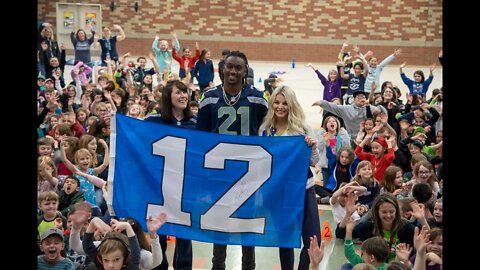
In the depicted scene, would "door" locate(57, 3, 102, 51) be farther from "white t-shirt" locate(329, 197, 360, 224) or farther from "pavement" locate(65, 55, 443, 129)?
"white t-shirt" locate(329, 197, 360, 224)

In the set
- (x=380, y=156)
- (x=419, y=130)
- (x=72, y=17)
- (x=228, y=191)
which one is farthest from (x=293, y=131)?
(x=72, y=17)

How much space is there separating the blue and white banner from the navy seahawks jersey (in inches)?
20.3

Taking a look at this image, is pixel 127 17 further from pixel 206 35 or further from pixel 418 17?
pixel 418 17

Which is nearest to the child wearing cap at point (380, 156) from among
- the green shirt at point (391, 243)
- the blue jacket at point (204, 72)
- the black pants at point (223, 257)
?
the green shirt at point (391, 243)

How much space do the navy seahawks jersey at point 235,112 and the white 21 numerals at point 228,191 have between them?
1.81 ft

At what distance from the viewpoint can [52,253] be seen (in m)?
5.23

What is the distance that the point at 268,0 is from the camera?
1231 inches

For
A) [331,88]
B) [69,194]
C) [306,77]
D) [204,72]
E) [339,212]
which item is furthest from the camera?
[306,77]

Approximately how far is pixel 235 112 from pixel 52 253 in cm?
171

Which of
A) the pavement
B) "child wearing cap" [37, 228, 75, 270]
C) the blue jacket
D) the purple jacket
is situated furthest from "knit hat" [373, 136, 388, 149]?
the blue jacket

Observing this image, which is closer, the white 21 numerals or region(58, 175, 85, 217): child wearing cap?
the white 21 numerals

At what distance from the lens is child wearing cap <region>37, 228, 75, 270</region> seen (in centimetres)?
521

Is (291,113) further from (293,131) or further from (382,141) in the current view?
(382,141)
